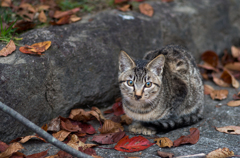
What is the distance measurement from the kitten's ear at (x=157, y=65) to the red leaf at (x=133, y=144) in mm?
817

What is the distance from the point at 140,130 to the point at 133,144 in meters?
0.38

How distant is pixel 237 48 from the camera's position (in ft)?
17.3

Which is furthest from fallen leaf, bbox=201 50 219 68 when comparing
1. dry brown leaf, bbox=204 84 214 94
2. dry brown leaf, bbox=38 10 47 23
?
dry brown leaf, bbox=38 10 47 23

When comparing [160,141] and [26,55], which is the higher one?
[26,55]

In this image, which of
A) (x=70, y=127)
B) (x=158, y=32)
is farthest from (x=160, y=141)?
(x=158, y=32)

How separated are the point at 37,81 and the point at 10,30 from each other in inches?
34.8

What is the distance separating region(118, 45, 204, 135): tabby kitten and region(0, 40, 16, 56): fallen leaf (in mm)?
Answer: 1302

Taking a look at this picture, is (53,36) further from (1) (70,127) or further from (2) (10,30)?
(1) (70,127)

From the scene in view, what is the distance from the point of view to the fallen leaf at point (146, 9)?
434 cm

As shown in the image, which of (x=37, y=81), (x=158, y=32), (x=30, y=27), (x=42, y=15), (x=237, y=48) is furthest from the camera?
(x=237, y=48)

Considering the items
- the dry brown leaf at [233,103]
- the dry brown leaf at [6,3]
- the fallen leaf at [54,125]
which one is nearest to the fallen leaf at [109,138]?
the fallen leaf at [54,125]

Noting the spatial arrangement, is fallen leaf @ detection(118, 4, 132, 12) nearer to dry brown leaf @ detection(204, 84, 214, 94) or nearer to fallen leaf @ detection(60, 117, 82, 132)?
dry brown leaf @ detection(204, 84, 214, 94)

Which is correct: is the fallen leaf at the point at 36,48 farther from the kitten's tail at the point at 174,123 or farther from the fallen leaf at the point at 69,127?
the kitten's tail at the point at 174,123

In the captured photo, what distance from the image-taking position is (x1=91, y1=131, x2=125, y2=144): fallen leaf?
280cm
